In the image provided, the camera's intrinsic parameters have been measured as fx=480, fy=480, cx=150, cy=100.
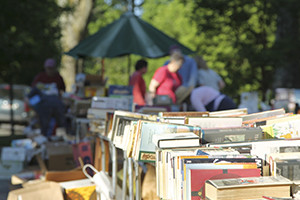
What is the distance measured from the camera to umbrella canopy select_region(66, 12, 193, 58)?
9586 mm

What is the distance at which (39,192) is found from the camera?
15.0ft

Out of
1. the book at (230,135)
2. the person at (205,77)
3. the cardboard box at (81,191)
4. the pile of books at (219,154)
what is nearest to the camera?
the pile of books at (219,154)

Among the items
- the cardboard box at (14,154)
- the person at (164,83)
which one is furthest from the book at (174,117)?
the cardboard box at (14,154)

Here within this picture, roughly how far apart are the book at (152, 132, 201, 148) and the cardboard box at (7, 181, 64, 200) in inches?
67.1

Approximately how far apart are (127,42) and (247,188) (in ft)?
Answer: 24.4

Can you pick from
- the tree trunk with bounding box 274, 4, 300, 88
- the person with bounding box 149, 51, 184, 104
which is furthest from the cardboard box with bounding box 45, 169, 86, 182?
the tree trunk with bounding box 274, 4, 300, 88

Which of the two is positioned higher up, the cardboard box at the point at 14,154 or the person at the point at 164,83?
the person at the point at 164,83

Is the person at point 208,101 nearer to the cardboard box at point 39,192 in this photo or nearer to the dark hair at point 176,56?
the dark hair at point 176,56

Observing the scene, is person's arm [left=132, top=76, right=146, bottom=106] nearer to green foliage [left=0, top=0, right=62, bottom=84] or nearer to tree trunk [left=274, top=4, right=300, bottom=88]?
green foliage [left=0, top=0, right=62, bottom=84]

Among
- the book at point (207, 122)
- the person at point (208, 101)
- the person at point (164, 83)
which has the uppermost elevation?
the person at point (164, 83)

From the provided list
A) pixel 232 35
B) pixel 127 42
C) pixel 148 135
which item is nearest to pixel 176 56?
pixel 127 42

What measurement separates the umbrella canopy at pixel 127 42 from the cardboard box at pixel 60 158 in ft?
9.84

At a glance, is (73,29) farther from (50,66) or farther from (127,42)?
(127,42)

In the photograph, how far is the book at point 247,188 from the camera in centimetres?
256
